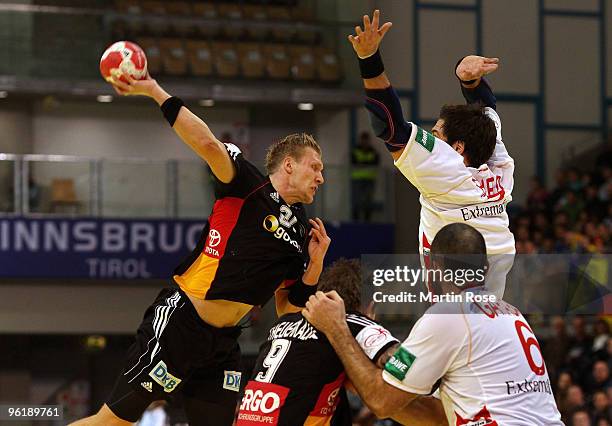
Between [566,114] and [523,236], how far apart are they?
6336 mm

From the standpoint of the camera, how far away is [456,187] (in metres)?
5.25

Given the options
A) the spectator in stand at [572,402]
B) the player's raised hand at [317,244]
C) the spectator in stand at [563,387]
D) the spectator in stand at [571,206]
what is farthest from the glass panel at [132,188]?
the player's raised hand at [317,244]

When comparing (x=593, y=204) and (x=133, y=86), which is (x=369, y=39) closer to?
(x=133, y=86)

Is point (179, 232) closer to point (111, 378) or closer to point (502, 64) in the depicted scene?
point (111, 378)

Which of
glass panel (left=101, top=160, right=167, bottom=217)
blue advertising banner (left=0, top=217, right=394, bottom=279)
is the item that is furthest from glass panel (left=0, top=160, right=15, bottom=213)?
glass panel (left=101, top=160, right=167, bottom=217)

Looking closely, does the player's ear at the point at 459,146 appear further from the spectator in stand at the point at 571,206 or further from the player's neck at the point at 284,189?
the spectator in stand at the point at 571,206

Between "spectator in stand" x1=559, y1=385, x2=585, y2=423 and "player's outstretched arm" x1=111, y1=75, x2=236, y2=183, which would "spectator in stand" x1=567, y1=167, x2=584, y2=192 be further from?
"player's outstretched arm" x1=111, y1=75, x2=236, y2=183

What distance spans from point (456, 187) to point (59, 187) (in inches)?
538

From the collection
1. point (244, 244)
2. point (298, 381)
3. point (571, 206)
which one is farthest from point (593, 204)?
point (298, 381)

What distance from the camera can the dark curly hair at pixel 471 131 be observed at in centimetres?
541

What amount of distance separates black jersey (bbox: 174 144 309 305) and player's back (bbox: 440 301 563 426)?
1.49m

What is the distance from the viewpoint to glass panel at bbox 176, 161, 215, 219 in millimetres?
18234

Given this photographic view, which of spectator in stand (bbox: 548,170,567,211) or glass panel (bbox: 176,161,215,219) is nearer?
glass panel (bbox: 176,161,215,219)

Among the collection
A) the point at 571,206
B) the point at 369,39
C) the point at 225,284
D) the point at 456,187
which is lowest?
the point at 225,284
